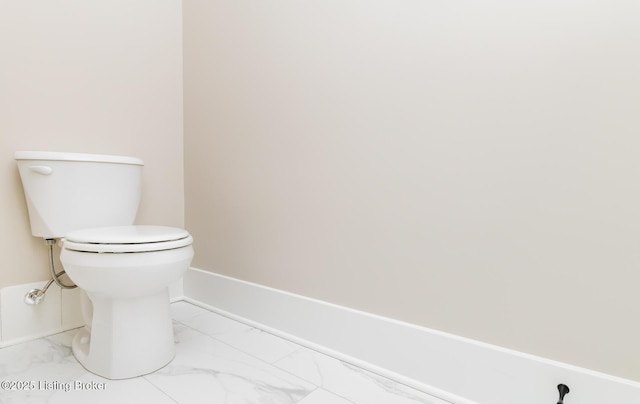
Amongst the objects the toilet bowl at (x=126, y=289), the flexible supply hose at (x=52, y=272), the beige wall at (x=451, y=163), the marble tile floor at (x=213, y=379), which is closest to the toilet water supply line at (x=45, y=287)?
the flexible supply hose at (x=52, y=272)

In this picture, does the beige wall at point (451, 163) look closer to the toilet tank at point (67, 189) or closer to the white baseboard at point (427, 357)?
the white baseboard at point (427, 357)

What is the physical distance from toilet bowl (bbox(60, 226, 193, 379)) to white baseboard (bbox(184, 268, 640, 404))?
0.41 metres

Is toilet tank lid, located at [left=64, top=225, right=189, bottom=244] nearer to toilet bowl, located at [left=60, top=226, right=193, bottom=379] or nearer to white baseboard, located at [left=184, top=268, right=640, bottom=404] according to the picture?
toilet bowl, located at [left=60, top=226, right=193, bottom=379]

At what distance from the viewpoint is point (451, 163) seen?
965 millimetres

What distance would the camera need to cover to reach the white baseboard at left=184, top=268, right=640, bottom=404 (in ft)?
2.64

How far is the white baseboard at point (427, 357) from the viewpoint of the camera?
805 mm

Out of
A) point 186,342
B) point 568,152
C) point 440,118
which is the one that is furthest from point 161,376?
point 568,152

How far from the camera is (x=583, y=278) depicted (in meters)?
0.80

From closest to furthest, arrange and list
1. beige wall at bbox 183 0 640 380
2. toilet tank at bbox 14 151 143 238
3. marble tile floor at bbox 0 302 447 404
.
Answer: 1. beige wall at bbox 183 0 640 380
2. marble tile floor at bbox 0 302 447 404
3. toilet tank at bbox 14 151 143 238

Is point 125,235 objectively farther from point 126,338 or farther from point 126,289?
point 126,338

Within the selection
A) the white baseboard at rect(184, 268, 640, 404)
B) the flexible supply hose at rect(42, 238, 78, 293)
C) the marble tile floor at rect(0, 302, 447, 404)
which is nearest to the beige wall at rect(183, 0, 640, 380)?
the white baseboard at rect(184, 268, 640, 404)

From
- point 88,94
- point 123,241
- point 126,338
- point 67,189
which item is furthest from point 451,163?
point 88,94

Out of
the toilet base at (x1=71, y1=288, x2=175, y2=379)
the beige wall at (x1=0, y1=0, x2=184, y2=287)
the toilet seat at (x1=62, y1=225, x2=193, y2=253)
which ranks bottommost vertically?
the toilet base at (x1=71, y1=288, x2=175, y2=379)

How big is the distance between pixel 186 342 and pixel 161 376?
0.75 ft
